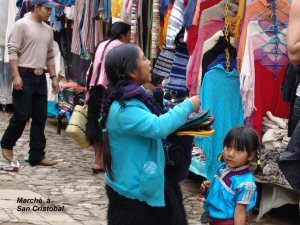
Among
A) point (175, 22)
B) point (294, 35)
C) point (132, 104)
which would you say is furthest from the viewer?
point (175, 22)

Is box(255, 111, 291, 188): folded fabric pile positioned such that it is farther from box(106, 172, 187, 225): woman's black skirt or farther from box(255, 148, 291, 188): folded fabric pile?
box(106, 172, 187, 225): woman's black skirt

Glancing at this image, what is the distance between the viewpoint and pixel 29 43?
742cm

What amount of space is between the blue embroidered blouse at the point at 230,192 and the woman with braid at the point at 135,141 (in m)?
0.31

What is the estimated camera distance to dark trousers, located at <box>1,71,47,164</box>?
7.38 metres

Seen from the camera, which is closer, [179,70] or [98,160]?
[179,70]

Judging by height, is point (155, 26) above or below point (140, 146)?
above

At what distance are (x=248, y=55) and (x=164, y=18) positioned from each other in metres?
1.85

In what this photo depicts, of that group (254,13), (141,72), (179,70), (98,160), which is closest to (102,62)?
(179,70)

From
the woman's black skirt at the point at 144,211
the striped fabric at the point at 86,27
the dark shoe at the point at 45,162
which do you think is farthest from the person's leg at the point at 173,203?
the striped fabric at the point at 86,27

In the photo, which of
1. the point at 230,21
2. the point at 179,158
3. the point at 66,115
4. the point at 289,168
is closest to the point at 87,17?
the point at 66,115

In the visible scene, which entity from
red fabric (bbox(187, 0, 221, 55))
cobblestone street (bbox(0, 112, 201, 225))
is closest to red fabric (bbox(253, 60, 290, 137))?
red fabric (bbox(187, 0, 221, 55))

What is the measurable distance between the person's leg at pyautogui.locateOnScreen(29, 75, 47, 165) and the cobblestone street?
162 millimetres

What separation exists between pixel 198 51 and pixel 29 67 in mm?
2075

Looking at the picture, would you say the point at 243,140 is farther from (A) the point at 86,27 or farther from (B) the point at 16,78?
(A) the point at 86,27
